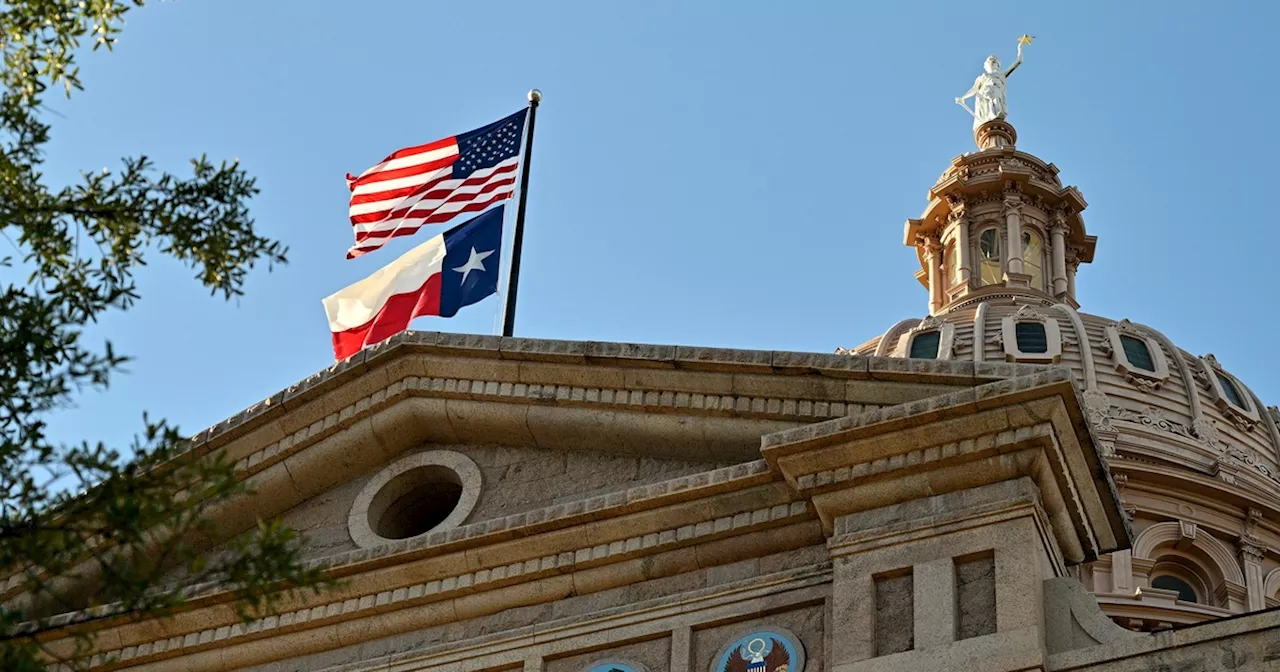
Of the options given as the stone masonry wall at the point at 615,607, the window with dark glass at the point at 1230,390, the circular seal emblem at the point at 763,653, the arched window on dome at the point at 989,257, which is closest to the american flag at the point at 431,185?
the stone masonry wall at the point at 615,607

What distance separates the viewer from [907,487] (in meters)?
18.6

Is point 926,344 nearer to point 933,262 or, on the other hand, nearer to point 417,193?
point 933,262

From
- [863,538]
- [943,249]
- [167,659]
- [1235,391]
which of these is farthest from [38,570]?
[943,249]

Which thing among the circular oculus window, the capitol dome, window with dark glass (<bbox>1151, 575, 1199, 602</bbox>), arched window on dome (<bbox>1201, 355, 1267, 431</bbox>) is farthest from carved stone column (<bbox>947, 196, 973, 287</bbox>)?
the circular oculus window

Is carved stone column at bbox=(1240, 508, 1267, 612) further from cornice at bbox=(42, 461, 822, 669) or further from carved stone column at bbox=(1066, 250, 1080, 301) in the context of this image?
cornice at bbox=(42, 461, 822, 669)

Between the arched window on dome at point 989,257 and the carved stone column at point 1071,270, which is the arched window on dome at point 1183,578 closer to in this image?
the carved stone column at point 1071,270

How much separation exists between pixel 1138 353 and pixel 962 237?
874 centimetres

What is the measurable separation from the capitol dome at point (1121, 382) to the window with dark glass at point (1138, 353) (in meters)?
0.05

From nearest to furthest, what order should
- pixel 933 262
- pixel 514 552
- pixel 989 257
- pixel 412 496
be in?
pixel 514 552 → pixel 412 496 → pixel 989 257 → pixel 933 262

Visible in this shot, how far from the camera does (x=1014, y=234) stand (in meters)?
70.2

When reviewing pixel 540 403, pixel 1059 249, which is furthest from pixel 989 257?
pixel 540 403

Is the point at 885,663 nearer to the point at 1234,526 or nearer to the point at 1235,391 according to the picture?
the point at 1234,526

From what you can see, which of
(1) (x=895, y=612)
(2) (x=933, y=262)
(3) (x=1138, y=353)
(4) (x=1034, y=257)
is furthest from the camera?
(2) (x=933, y=262)

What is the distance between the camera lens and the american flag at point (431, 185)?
28203 millimetres
